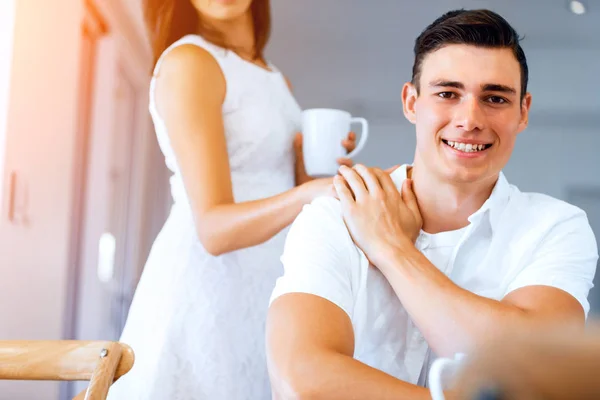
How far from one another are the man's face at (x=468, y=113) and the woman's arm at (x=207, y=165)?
0.70 feet

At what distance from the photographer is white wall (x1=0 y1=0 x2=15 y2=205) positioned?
1497 mm

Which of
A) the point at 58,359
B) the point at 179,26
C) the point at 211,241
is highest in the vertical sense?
the point at 179,26

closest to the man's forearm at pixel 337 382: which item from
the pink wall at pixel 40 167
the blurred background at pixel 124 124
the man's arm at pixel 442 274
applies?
the man's arm at pixel 442 274

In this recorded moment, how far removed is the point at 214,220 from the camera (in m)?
0.93

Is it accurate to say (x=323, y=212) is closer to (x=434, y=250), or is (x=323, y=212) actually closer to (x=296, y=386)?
(x=434, y=250)

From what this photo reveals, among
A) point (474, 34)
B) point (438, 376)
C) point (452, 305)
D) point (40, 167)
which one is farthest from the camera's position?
point (40, 167)

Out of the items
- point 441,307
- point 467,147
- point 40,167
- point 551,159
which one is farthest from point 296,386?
point 40,167

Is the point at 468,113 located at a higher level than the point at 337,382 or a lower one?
higher

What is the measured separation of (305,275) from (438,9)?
84 cm

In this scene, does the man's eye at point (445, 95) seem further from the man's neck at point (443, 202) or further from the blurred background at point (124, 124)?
the blurred background at point (124, 124)

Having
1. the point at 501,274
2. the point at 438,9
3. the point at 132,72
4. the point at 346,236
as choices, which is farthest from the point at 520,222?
the point at 132,72

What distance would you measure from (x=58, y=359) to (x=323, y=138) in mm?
477

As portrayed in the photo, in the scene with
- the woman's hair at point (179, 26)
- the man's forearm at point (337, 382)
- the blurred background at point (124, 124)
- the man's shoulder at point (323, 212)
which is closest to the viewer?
the man's forearm at point (337, 382)

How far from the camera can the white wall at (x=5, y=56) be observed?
1.50m
